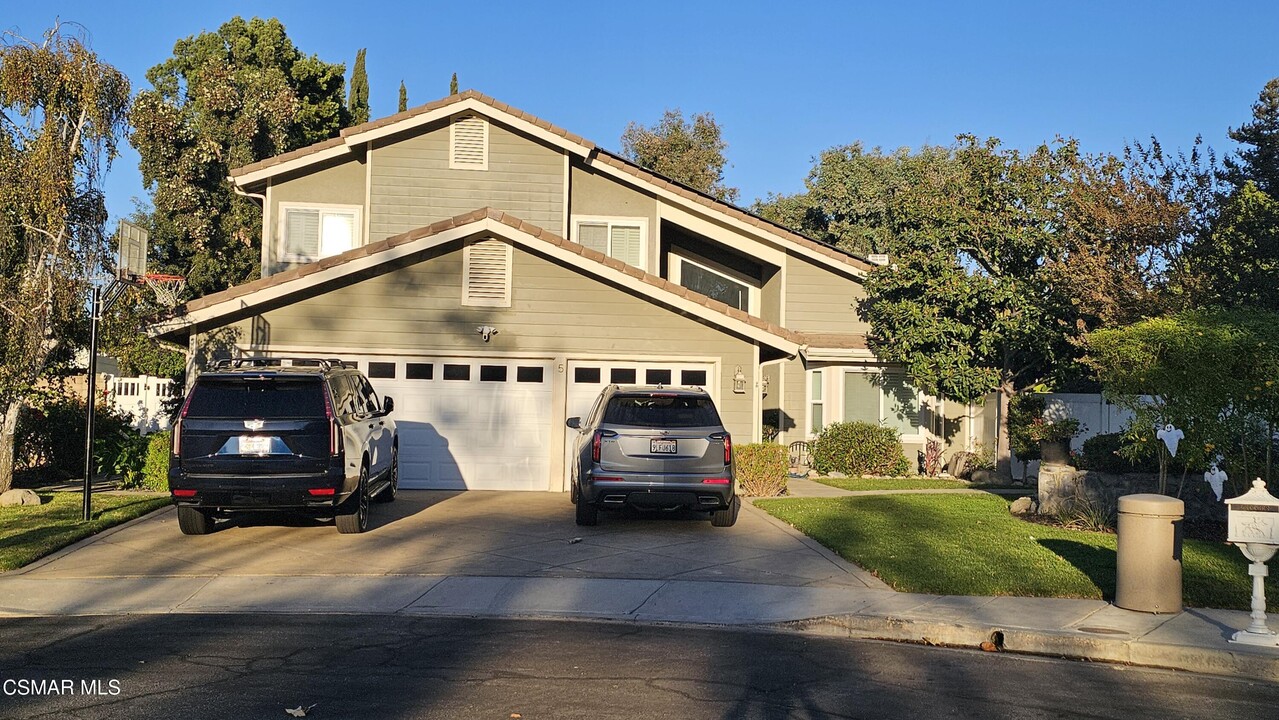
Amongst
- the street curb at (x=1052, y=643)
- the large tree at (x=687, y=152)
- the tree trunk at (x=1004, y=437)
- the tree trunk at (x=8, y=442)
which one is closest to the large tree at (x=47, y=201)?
the tree trunk at (x=8, y=442)

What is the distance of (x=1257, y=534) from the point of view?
855 centimetres

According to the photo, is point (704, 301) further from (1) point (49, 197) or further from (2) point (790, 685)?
(2) point (790, 685)

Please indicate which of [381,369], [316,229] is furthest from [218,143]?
[381,369]

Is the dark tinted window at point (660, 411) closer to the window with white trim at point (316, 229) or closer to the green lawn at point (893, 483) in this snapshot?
the green lawn at point (893, 483)

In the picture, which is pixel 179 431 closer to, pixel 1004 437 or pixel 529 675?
pixel 529 675

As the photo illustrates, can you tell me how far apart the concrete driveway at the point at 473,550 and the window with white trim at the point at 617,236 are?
816 cm

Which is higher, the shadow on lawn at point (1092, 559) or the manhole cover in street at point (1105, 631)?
the shadow on lawn at point (1092, 559)

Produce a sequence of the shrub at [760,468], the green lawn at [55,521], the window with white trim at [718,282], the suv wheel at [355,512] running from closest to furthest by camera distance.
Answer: the green lawn at [55,521], the suv wheel at [355,512], the shrub at [760,468], the window with white trim at [718,282]

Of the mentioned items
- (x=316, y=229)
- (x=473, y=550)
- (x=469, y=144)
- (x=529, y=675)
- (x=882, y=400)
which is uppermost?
(x=469, y=144)

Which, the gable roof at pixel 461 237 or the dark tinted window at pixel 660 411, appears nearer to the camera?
the dark tinted window at pixel 660 411

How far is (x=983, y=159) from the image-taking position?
21812 millimetres

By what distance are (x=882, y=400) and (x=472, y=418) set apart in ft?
31.2

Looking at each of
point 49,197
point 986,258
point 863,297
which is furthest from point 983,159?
point 49,197

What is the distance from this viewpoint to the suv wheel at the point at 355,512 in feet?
42.2
